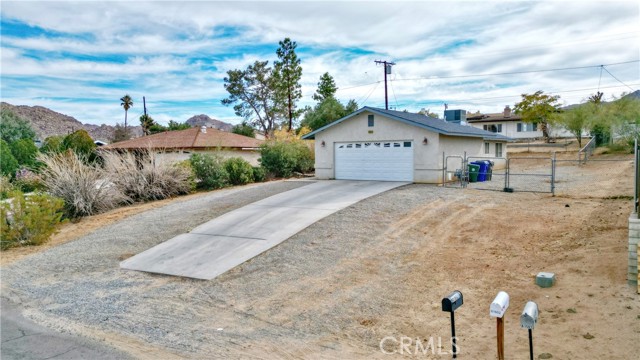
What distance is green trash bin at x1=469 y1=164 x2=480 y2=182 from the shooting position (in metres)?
20.7

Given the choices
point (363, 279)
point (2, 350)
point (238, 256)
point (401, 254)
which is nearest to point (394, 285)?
point (363, 279)

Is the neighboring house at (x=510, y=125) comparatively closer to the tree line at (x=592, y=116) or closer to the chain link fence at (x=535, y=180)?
the tree line at (x=592, y=116)

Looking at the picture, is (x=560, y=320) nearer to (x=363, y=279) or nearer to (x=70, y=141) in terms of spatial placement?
(x=363, y=279)

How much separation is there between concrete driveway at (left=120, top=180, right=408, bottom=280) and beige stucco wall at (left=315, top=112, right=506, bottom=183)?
3067mm

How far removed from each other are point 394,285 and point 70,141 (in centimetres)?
3268

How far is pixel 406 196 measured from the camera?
1605 centimetres

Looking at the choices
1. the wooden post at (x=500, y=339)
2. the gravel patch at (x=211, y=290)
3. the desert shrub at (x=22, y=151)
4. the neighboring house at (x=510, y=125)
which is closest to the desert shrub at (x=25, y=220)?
the gravel patch at (x=211, y=290)

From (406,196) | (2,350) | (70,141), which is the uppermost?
(70,141)

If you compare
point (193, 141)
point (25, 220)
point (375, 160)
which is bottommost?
point (25, 220)

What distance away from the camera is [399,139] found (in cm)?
2044

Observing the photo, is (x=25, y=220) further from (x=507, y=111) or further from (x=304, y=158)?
(x=507, y=111)

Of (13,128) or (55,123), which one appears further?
(55,123)

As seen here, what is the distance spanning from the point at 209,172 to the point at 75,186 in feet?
20.6

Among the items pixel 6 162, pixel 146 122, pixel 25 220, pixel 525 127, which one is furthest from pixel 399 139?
pixel 525 127
